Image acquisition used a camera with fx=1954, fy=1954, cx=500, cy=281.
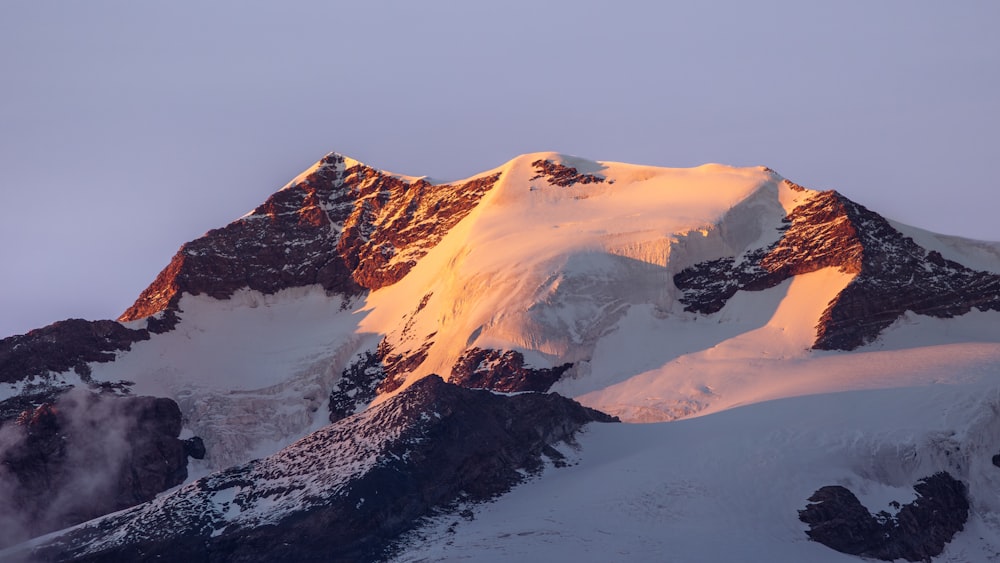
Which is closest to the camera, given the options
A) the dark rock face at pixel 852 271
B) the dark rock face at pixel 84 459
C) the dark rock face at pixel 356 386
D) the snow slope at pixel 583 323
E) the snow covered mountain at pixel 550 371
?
the snow covered mountain at pixel 550 371

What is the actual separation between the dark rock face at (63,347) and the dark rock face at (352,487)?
46.0 m

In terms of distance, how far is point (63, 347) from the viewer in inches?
6368

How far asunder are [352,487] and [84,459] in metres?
40.7

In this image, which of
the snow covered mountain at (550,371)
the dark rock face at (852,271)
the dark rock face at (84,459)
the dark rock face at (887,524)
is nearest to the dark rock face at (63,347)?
the snow covered mountain at (550,371)

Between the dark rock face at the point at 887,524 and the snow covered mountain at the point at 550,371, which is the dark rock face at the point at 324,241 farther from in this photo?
the dark rock face at the point at 887,524

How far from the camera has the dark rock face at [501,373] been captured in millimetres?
145125

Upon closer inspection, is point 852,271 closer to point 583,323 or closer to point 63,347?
point 583,323

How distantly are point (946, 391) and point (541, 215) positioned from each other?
5062cm

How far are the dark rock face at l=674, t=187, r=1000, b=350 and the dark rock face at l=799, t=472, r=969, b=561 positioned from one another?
26.2 meters

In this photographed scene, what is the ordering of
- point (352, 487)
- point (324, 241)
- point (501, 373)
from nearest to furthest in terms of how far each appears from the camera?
point (352, 487) < point (501, 373) < point (324, 241)

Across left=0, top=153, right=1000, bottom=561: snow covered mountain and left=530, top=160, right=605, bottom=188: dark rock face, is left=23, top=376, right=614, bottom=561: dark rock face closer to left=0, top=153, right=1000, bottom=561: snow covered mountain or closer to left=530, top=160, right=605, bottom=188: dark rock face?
left=0, top=153, right=1000, bottom=561: snow covered mountain

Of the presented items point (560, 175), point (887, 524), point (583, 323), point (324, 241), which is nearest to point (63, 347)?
point (324, 241)

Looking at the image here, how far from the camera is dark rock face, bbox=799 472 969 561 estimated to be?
11056 centimetres

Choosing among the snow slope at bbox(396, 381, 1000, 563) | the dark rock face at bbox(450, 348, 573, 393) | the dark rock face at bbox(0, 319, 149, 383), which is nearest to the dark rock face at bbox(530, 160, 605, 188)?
the dark rock face at bbox(450, 348, 573, 393)
